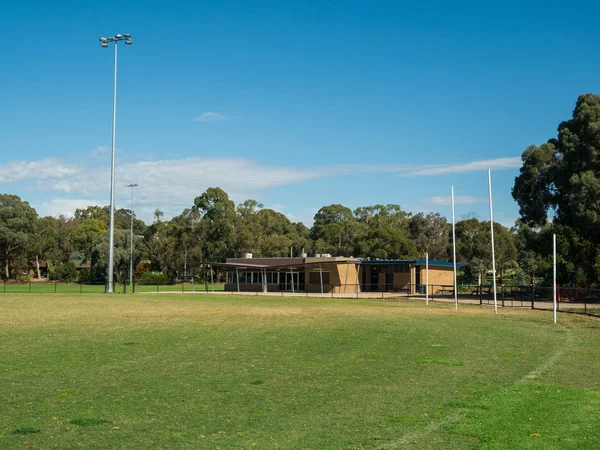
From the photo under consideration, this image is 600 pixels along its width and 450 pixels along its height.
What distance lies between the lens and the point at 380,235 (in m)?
95.8

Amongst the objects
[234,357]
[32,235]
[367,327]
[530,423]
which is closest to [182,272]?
[32,235]

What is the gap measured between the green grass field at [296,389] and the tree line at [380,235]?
31206 millimetres

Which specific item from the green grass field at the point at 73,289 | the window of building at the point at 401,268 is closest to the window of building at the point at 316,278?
the window of building at the point at 401,268

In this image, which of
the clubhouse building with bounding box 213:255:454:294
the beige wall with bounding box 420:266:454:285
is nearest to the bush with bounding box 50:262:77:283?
the clubhouse building with bounding box 213:255:454:294

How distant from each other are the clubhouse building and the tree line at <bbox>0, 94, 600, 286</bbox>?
9.68 m

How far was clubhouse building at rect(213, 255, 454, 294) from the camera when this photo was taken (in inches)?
2530

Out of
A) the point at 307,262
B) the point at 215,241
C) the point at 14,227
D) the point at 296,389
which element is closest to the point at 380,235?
the point at 215,241

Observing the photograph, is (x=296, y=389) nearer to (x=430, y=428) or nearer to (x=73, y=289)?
(x=430, y=428)

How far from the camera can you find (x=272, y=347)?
1784 centimetres

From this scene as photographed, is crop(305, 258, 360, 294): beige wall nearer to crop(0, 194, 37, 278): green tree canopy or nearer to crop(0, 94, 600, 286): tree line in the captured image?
crop(0, 94, 600, 286): tree line

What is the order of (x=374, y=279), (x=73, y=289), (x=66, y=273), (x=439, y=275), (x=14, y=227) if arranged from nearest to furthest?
(x=439, y=275) < (x=374, y=279) < (x=73, y=289) < (x=14, y=227) < (x=66, y=273)

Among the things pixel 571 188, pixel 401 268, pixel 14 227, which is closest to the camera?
pixel 571 188

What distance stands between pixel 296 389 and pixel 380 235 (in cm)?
8515

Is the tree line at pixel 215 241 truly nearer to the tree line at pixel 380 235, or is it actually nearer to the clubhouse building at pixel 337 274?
the tree line at pixel 380 235
